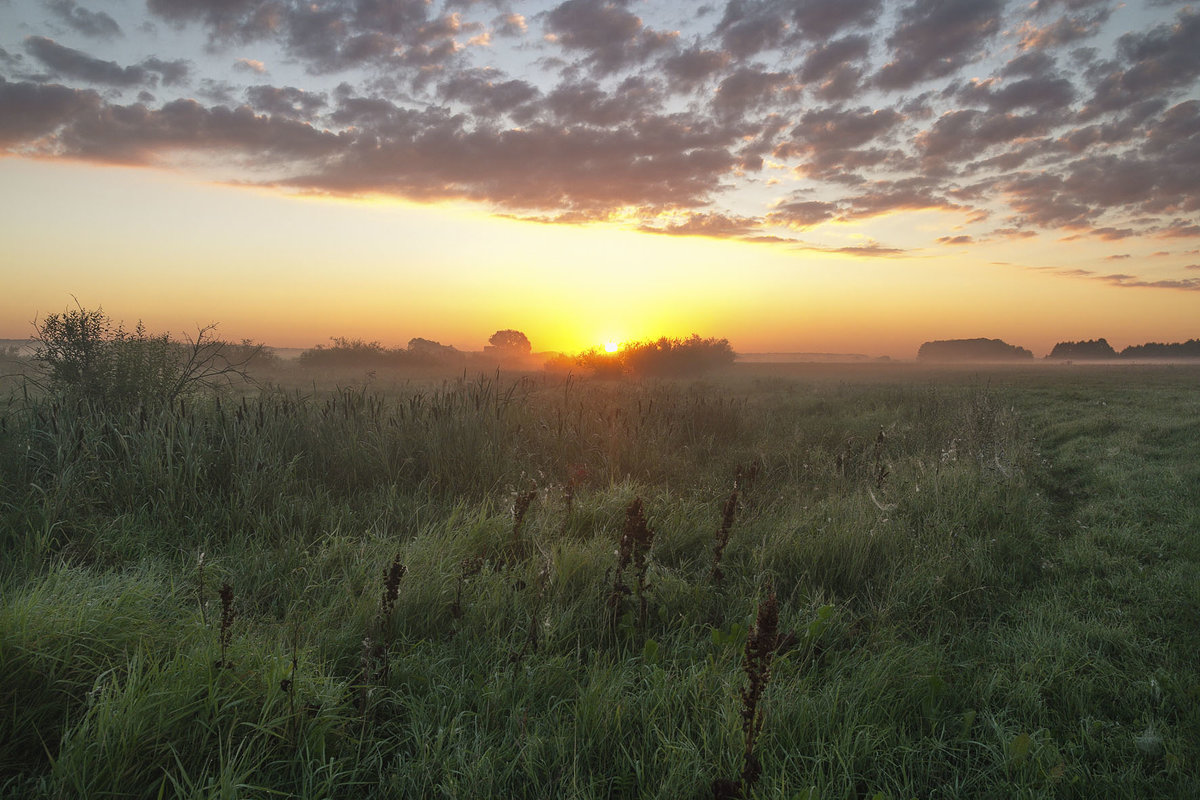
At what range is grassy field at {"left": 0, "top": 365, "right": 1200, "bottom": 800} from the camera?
2029 millimetres

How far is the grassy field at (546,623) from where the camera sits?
6.66 feet

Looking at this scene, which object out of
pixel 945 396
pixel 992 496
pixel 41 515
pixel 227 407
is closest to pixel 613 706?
pixel 41 515

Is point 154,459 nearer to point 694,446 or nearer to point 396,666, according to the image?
point 396,666

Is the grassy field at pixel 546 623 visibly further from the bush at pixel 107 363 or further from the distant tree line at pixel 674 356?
the distant tree line at pixel 674 356

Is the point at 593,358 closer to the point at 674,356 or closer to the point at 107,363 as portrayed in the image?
the point at 674,356

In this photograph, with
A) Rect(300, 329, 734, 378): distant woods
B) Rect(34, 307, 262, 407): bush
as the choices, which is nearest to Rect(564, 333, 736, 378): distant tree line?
Rect(300, 329, 734, 378): distant woods

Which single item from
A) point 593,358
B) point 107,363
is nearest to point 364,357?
point 593,358

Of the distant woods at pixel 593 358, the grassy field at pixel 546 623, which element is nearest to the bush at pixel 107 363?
the grassy field at pixel 546 623

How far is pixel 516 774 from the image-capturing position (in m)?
2.05

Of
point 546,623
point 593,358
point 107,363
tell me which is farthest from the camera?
point 593,358

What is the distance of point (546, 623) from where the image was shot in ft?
9.16

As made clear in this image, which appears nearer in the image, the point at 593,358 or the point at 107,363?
the point at 107,363

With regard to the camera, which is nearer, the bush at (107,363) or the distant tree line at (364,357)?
the bush at (107,363)

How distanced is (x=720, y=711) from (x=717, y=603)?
4.18 feet
